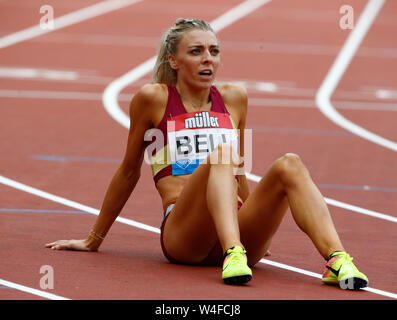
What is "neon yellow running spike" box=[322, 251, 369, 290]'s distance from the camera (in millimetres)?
5977

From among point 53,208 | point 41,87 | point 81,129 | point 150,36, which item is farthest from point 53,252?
point 150,36

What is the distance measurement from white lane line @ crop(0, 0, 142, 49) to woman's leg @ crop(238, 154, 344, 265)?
12.7 m

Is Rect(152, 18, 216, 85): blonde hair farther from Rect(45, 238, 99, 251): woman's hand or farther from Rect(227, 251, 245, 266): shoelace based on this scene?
Rect(227, 251, 245, 266): shoelace

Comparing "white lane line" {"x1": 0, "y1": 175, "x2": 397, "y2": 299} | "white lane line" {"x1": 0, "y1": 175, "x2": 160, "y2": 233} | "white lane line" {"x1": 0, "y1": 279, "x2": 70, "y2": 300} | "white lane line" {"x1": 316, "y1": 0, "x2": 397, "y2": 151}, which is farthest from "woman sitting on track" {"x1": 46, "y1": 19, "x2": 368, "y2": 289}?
"white lane line" {"x1": 316, "y1": 0, "x2": 397, "y2": 151}

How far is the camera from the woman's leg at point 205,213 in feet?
19.9

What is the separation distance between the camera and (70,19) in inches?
896

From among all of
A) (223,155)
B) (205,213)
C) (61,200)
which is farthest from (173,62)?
(61,200)

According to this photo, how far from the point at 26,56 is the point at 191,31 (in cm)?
1133

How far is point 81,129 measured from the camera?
1234cm

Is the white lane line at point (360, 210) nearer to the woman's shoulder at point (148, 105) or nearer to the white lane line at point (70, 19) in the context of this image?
the woman's shoulder at point (148, 105)

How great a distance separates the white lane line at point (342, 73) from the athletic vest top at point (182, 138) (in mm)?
5309

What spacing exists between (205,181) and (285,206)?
1.74 ft

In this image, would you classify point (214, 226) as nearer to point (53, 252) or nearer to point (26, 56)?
point (53, 252)

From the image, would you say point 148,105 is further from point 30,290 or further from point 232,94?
point 30,290
